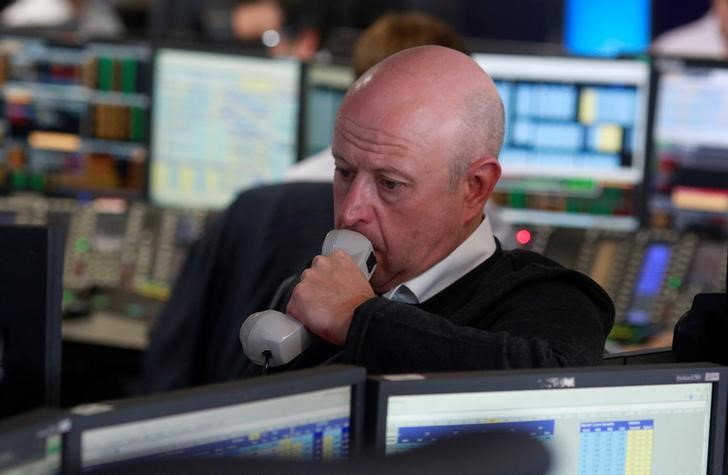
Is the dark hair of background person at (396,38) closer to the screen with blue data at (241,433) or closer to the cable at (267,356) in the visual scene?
the cable at (267,356)

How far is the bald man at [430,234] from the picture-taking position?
1.72m

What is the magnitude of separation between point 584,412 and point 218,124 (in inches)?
114

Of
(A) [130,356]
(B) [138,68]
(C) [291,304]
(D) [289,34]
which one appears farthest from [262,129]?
(C) [291,304]

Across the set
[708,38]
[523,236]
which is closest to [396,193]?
[523,236]

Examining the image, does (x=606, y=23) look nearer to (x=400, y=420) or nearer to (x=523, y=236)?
(x=523, y=236)

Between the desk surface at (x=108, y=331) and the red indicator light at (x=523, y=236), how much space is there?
1030mm

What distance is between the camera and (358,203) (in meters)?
1.84

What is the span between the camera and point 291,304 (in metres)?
1.78

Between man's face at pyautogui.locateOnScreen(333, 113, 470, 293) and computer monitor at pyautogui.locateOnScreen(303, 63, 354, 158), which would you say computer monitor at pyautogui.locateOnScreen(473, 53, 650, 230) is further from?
man's face at pyautogui.locateOnScreen(333, 113, 470, 293)

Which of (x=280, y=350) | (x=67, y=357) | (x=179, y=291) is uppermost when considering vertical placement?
(x=280, y=350)

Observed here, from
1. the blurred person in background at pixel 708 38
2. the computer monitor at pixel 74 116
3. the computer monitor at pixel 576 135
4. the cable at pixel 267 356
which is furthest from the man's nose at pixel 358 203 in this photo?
the blurred person in background at pixel 708 38

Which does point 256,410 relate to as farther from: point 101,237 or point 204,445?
point 101,237

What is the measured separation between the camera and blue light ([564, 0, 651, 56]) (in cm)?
726

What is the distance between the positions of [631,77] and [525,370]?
266cm
